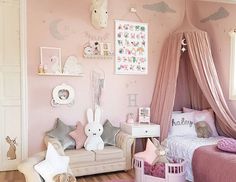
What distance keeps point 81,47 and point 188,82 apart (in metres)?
1.94

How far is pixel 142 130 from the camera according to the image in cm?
411

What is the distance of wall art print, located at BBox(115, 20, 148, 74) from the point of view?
4.40 metres

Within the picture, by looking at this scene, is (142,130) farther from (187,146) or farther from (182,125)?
(187,146)

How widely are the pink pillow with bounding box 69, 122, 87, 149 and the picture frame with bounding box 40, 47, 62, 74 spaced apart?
894 mm

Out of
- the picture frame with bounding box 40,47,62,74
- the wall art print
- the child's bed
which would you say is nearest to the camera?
the child's bed

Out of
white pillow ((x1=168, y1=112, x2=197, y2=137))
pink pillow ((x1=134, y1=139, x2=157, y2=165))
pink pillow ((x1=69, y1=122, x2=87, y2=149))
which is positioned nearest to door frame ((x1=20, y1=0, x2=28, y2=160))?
pink pillow ((x1=69, y1=122, x2=87, y2=149))

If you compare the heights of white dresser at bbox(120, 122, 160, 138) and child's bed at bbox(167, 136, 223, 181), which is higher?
white dresser at bbox(120, 122, 160, 138)

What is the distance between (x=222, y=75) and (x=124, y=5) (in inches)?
75.7

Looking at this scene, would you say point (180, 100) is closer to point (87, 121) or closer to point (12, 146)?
point (87, 121)

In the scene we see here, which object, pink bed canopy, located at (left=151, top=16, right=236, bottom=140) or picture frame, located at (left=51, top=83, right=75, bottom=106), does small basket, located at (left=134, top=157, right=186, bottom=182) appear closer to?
pink bed canopy, located at (left=151, top=16, right=236, bottom=140)

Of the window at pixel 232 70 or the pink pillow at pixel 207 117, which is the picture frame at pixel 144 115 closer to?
the pink pillow at pixel 207 117

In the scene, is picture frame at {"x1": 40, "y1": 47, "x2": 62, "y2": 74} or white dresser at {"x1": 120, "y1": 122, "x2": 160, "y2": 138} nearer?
picture frame at {"x1": 40, "y1": 47, "x2": 62, "y2": 74}

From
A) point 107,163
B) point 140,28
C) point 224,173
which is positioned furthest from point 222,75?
point 107,163

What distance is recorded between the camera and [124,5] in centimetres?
442
